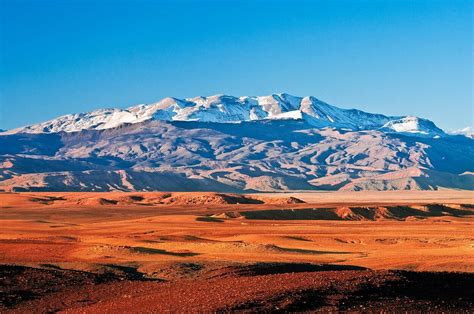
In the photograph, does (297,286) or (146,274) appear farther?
(146,274)

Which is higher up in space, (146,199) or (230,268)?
(146,199)

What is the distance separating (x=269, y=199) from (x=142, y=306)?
388 ft

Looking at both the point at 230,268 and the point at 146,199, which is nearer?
the point at 230,268

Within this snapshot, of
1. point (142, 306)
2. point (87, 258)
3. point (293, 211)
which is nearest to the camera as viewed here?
point (142, 306)

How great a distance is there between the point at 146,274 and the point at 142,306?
13.0 m

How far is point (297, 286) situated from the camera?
27.2m

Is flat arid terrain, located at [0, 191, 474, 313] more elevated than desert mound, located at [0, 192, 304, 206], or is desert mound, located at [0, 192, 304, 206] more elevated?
desert mound, located at [0, 192, 304, 206]

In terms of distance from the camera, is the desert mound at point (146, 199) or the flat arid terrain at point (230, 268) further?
the desert mound at point (146, 199)

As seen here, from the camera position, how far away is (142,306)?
1043 inches

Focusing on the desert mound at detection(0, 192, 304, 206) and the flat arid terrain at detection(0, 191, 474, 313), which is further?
the desert mound at detection(0, 192, 304, 206)

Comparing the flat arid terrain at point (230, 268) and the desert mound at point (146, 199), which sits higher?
the desert mound at point (146, 199)

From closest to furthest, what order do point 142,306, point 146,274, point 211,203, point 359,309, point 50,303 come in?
point 359,309 → point 142,306 → point 50,303 → point 146,274 → point 211,203

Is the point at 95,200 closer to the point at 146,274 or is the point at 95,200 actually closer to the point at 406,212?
the point at 406,212

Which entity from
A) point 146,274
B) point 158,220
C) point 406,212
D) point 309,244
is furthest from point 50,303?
point 406,212
